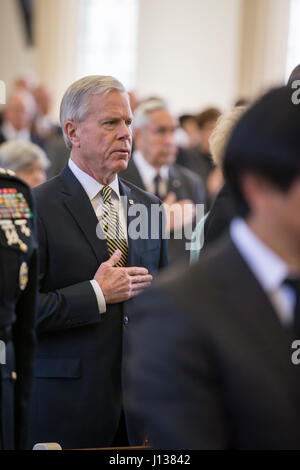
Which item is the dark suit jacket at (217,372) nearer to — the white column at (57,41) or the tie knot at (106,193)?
the tie knot at (106,193)

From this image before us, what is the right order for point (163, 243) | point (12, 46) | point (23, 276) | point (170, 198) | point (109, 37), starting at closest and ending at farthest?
point (23, 276), point (163, 243), point (170, 198), point (109, 37), point (12, 46)

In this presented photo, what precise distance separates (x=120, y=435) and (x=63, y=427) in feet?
0.70

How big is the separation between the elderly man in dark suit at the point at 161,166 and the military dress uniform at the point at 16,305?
81.5 inches

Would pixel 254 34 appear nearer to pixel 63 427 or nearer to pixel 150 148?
pixel 150 148

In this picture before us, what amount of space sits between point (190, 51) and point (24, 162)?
906 cm

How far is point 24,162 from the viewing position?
4367 mm

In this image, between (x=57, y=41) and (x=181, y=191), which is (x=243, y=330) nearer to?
(x=181, y=191)

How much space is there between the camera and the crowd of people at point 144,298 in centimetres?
137

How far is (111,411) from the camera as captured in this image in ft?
8.61

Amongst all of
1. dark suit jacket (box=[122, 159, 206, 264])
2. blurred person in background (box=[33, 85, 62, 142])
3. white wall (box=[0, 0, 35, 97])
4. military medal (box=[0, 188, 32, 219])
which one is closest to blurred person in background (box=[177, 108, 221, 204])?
blurred person in background (box=[33, 85, 62, 142])

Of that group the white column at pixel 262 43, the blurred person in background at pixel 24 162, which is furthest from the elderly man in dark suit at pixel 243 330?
the white column at pixel 262 43

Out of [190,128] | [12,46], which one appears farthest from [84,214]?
[12,46]

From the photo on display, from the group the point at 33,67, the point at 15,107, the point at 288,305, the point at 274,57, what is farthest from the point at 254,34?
the point at 288,305
